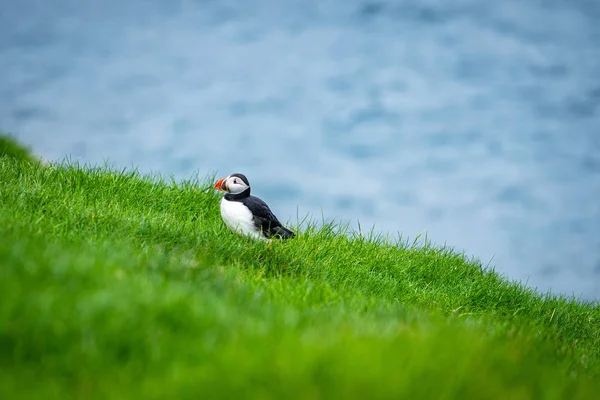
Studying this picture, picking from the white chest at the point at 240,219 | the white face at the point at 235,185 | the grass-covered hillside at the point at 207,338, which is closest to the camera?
the grass-covered hillside at the point at 207,338

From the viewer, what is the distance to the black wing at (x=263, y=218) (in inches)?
313

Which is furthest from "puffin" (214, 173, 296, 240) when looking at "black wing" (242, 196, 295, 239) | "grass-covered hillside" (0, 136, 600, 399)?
"grass-covered hillside" (0, 136, 600, 399)

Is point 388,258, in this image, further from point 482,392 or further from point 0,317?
point 0,317

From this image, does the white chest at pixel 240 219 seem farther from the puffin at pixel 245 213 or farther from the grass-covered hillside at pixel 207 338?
the grass-covered hillside at pixel 207 338

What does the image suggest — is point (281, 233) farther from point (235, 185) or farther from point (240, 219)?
point (235, 185)

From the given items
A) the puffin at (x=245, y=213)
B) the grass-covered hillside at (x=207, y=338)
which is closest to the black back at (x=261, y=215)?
the puffin at (x=245, y=213)

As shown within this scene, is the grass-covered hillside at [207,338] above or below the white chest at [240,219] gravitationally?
below

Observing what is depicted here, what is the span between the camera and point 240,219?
7.90 meters

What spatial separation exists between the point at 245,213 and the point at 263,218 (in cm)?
27

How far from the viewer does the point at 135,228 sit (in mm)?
7074

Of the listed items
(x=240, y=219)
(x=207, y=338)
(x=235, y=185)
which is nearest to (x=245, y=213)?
(x=240, y=219)

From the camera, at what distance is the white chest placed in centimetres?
789

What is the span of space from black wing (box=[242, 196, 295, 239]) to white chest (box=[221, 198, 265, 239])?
6 cm

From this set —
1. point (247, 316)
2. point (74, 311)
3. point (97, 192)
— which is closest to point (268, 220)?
point (97, 192)
